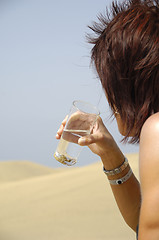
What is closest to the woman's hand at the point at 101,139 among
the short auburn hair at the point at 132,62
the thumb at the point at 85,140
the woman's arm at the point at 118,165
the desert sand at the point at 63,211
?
the woman's arm at the point at 118,165

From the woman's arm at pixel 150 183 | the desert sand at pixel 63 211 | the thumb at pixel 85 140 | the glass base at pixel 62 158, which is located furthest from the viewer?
the desert sand at pixel 63 211

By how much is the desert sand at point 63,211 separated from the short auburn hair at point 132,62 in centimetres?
373

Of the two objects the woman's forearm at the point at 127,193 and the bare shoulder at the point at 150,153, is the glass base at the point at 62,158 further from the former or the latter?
the bare shoulder at the point at 150,153

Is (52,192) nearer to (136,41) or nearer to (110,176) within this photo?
(110,176)

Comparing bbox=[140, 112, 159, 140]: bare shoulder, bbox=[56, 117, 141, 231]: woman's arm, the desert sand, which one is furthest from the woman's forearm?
the desert sand

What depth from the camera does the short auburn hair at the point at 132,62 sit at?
1422 mm

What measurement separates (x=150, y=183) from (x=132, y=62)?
47cm

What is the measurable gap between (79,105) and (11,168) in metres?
13.7

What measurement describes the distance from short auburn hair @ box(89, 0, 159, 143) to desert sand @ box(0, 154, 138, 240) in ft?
12.2

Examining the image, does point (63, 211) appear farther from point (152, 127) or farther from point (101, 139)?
point (152, 127)

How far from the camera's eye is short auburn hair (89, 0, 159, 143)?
1422 millimetres

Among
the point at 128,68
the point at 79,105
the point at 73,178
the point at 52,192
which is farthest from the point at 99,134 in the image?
the point at 73,178

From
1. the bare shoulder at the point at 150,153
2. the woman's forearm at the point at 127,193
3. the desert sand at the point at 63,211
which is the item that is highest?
the bare shoulder at the point at 150,153

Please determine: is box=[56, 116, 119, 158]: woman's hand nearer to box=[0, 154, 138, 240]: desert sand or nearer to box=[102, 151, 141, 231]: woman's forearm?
box=[102, 151, 141, 231]: woman's forearm
